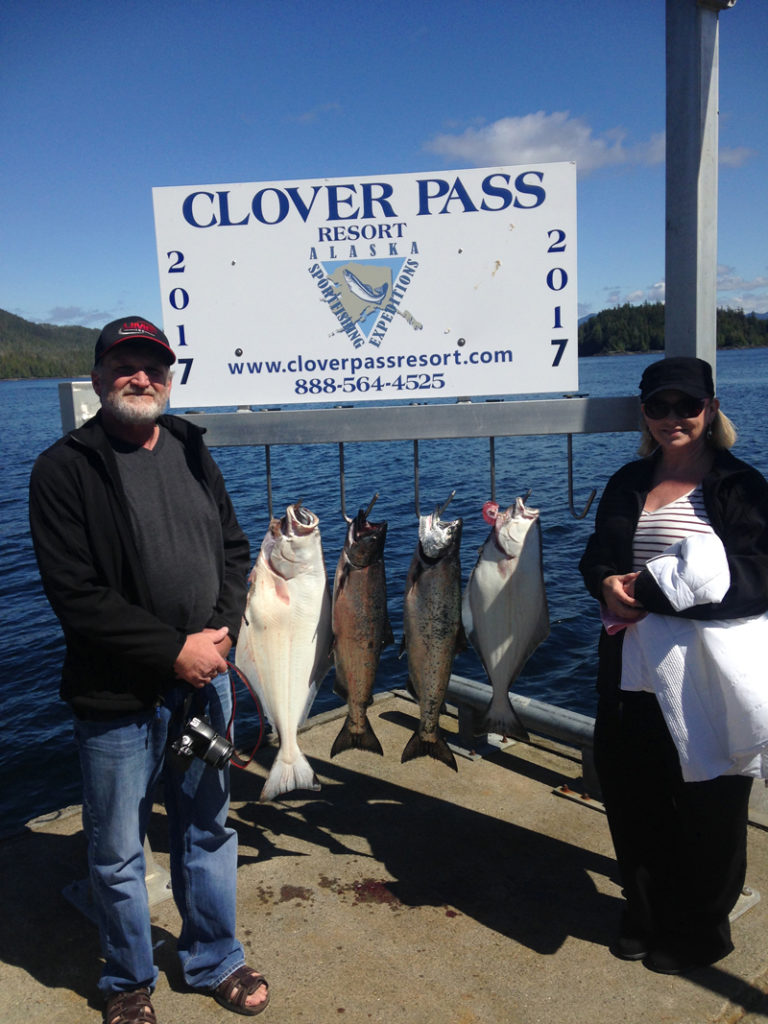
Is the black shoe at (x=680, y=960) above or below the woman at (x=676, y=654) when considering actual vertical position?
below

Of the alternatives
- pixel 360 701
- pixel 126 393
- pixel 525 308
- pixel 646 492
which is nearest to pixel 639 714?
pixel 646 492

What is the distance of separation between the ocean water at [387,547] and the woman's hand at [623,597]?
1.06m

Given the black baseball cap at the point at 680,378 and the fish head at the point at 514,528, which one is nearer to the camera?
the black baseball cap at the point at 680,378

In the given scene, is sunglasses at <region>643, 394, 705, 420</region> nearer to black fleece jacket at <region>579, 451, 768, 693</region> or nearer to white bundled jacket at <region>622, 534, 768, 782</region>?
black fleece jacket at <region>579, 451, 768, 693</region>

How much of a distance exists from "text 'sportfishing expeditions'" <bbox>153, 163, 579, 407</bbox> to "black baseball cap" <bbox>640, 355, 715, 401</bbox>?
0.56 m

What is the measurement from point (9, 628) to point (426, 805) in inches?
406

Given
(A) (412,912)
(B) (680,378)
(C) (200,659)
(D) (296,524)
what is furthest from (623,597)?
(A) (412,912)

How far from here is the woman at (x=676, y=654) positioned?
2.93 metres

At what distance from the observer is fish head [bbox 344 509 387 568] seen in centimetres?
346

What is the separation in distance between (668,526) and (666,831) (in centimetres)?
126

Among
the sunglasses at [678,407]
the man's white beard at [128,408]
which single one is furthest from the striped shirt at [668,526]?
the man's white beard at [128,408]

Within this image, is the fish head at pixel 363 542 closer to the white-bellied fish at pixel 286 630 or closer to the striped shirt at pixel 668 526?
the white-bellied fish at pixel 286 630

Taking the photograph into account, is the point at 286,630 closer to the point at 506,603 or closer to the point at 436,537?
the point at 436,537

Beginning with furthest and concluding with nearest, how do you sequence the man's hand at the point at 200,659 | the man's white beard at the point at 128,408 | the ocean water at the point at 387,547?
1. the ocean water at the point at 387,547
2. the man's white beard at the point at 128,408
3. the man's hand at the point at 200,659
